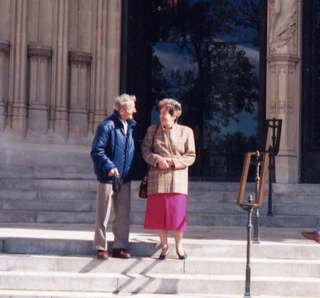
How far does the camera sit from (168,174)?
7707 mm

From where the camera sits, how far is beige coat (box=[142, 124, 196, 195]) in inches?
303

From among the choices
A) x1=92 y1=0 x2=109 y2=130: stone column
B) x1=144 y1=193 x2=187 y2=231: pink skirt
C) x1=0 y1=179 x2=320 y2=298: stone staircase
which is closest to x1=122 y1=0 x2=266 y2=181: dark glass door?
x1=92 y1=0 x2=109 y2=130: stone column

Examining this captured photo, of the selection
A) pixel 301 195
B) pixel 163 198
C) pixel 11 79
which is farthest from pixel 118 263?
pixel 11 79

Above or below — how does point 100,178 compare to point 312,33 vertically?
below

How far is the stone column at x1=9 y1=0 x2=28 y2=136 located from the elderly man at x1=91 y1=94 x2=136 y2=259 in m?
4.90

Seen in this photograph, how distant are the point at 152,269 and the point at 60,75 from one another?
6.01 metres

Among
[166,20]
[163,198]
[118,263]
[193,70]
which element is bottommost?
[118,263]

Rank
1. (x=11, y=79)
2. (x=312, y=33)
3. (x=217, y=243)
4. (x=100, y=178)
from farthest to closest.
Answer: (x=312, y=33)
(x=11, y=79)
(x=217, y=243)
(x=100, y=178)

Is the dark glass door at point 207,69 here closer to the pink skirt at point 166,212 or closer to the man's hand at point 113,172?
the pink skirt at point 166,212

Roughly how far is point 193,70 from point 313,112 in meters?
2.46

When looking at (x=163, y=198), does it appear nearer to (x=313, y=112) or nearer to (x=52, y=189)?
(x=52, y=189)

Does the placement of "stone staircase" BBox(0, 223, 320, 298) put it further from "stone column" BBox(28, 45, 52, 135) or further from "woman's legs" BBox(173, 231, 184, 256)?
"stone column" BBox(28, 45, 52, 135)

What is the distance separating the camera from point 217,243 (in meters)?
8.06

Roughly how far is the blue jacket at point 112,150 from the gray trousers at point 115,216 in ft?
0.41
